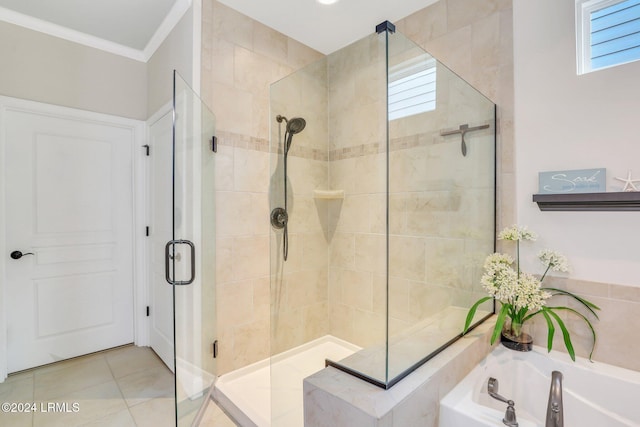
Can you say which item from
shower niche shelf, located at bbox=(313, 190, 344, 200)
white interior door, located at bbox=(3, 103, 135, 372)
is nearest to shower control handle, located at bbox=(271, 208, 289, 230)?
shower niche shelf, located at bbox=(313, 190, 344, 200)

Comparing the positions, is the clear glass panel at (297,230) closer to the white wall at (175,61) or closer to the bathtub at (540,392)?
the white wall at (175,61)

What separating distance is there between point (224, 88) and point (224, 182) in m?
0.67

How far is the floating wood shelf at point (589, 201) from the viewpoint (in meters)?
1.42

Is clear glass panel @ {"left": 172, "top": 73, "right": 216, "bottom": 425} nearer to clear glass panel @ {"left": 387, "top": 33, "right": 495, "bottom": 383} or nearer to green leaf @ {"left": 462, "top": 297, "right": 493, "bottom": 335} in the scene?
clear glass panel @ {"left": 387, "top": 33, "right": 495, "bottom": 383}

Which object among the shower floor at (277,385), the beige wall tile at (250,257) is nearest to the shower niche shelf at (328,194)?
the beige wall tile at (250,257)

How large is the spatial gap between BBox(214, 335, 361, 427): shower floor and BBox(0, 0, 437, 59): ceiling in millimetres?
2380

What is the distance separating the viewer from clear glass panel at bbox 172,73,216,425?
158 centimetres

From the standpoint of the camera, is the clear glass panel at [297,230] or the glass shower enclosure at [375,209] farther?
the clear glass panel at [297,230]

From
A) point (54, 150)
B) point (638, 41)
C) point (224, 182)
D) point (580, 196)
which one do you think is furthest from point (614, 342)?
point (54, 150)

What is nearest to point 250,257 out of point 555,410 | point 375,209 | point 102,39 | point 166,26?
point 375,209

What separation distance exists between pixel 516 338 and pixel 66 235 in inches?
138

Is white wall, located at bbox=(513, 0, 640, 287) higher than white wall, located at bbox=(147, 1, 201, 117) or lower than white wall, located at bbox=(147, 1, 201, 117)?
lower

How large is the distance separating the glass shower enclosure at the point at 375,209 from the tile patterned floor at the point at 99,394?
2.88 feet

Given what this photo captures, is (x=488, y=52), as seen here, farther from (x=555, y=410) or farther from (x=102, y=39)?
(x=102, y=39)
